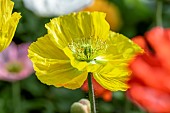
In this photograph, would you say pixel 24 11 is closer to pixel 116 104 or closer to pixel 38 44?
pixel 116 104

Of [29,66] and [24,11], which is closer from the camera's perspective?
[29,66]

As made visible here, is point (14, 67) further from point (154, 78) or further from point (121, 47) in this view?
point (121, 47)

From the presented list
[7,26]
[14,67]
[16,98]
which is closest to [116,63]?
[7,26]

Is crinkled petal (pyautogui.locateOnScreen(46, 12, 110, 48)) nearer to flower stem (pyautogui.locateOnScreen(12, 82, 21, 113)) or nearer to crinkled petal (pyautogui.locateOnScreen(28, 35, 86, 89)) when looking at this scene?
crinkled petal (pyautogui.locateOnScreen(28, 35, 86, 89))

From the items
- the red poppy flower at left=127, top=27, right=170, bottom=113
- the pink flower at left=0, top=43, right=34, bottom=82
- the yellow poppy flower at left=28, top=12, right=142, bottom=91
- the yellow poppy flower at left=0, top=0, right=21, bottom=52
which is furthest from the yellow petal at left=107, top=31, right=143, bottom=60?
the pink flower at left=0, top=43, right=34, bottom=82

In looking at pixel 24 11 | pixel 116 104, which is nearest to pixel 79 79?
pixel 116 104
